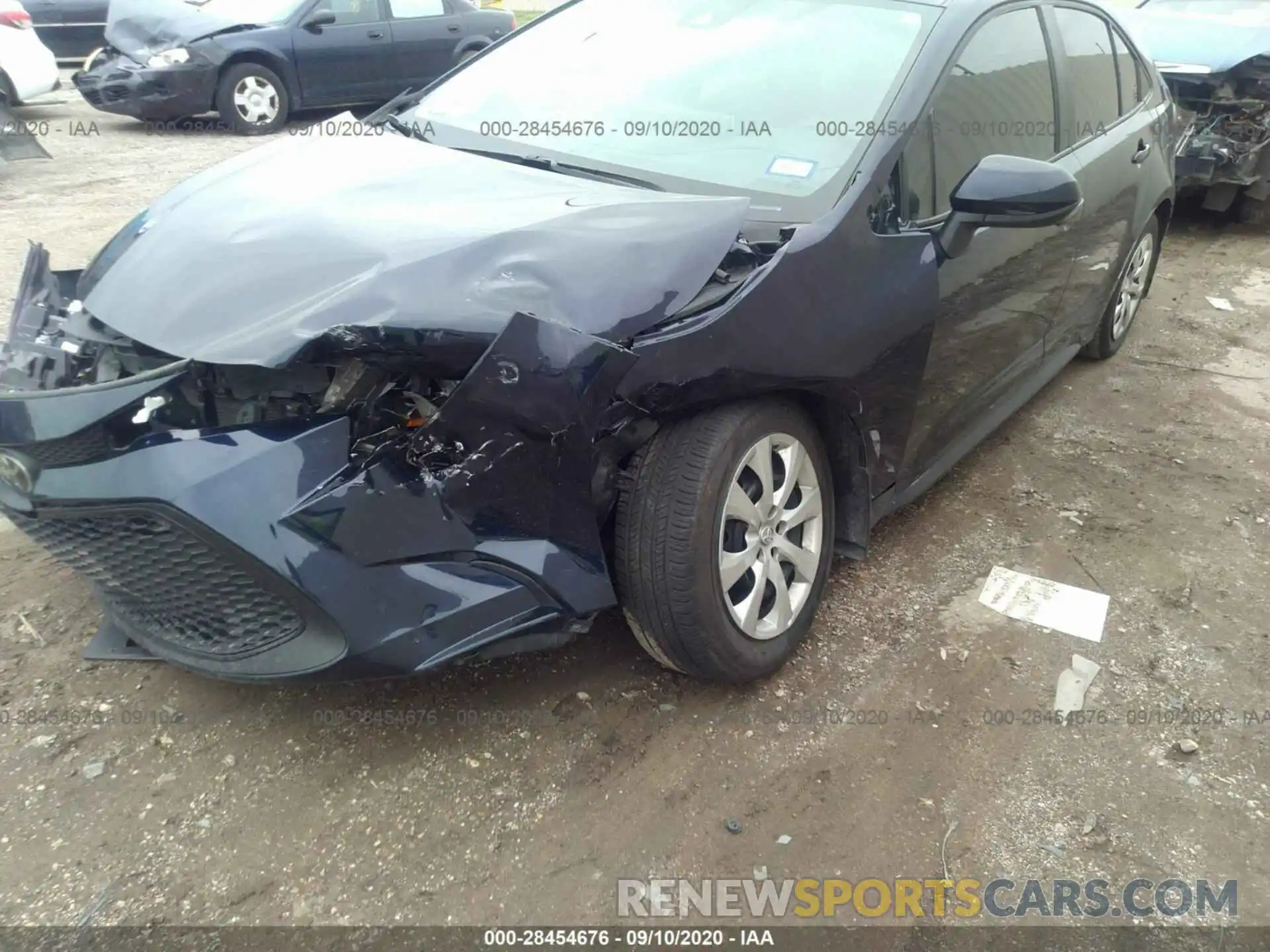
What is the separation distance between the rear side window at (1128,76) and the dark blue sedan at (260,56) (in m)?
5.81

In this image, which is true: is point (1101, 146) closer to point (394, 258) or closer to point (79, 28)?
point (394, 258)

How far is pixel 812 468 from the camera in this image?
2506 millimetres

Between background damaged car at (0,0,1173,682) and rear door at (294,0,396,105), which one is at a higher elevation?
rear door at (294,0,396,105)

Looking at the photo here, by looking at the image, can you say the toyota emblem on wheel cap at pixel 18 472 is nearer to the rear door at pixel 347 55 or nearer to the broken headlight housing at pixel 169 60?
the broken headlight housing at pixel 169 60

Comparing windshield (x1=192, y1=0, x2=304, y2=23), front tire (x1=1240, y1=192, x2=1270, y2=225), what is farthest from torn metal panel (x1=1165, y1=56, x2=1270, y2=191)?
windshield (x1=192, y1=0, x2=304, y2=23)

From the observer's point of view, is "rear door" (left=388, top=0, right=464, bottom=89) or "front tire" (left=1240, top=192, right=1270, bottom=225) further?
"rear door" (left=388, top=0, right=464, bottom=89)

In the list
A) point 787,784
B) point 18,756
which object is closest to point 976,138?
point 787,784

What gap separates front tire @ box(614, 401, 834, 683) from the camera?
2.15 metres

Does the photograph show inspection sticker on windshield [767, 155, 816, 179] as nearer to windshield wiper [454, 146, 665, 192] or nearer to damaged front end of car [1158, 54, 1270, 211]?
windshield wiper [454, 146, 665, 192]

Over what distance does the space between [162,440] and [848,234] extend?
5.24 ft

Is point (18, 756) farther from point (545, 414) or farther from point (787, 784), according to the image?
point (787, 784)

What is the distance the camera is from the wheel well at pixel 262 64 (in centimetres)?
855

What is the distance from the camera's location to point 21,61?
8039 mm

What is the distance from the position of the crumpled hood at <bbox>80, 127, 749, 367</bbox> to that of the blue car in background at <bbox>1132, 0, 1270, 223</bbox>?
5.48 meters
